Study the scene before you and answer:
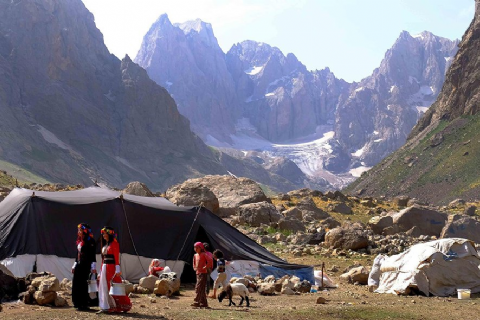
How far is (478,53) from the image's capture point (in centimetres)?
14162

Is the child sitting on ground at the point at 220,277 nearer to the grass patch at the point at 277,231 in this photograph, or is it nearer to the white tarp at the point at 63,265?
the white tarp at the point at 63,265

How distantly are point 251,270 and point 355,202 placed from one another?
131ft

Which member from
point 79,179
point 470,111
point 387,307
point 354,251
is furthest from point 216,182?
point 79,179

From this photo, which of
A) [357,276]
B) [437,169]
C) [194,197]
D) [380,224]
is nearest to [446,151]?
[437,169]

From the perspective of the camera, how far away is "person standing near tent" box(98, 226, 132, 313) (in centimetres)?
1440

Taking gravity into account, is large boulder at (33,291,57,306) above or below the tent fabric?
below

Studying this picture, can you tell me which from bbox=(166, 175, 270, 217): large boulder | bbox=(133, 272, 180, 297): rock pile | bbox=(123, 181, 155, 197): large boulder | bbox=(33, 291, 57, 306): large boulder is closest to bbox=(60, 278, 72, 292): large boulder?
bbox=(33, 291, 57, 306): large boulder

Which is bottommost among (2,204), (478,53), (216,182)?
(2,204)

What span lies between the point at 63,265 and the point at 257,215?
16.9 meters

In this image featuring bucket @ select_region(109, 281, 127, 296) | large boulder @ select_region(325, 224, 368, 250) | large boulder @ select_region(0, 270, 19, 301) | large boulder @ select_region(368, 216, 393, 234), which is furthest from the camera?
large boulder @ select_region(368, 216, 393, 234)

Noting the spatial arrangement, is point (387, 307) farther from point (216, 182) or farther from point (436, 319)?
point (216, 182)

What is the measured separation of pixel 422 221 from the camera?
121 ft

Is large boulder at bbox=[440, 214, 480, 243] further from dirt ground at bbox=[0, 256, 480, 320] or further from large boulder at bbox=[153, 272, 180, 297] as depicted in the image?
large boulder at bbox=[153, 272, 180, 297]

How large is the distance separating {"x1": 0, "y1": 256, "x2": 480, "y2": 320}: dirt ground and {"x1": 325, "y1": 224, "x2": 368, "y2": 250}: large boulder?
8.65 metres
